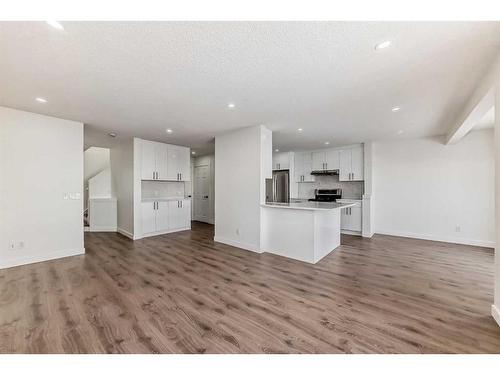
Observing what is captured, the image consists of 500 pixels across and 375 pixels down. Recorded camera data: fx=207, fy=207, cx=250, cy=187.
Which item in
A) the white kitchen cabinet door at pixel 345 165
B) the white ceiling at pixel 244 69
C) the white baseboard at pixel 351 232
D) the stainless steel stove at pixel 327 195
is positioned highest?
the white ceiling at pixel 244 69

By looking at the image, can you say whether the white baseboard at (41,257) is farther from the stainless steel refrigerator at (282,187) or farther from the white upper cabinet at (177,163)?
the stainless steel refrigerator at (282,187)

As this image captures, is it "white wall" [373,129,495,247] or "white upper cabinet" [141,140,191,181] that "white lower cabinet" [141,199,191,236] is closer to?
"white upper cabinet" [141,140,191,181]

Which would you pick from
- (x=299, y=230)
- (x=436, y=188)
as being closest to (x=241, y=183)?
(x=299, y=230)

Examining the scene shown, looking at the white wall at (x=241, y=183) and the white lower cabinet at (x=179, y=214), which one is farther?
the white lower cabinet at (x=179, y=214)

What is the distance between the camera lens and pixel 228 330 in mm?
1887

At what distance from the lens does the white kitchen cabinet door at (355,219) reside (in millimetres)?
5883

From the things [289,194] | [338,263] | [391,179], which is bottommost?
[338,263]

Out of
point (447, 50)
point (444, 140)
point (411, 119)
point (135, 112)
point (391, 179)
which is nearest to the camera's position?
point (447, 50)

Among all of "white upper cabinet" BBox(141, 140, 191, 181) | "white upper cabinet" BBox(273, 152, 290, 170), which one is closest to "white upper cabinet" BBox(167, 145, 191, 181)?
"white upper cabinet" BBox(141, 140, 191, 181)

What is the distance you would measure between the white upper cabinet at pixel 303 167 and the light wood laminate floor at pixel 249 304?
357 centimetres

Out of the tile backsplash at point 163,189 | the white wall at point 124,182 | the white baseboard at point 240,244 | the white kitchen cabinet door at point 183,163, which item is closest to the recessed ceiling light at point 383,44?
the white baseboard at point 240,244
